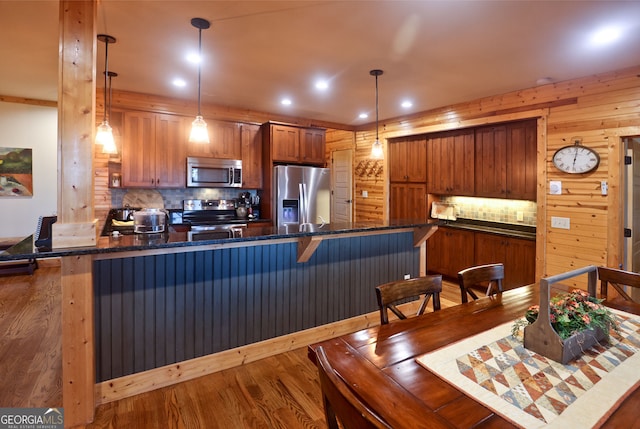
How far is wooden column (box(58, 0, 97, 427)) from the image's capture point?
1.96 metres

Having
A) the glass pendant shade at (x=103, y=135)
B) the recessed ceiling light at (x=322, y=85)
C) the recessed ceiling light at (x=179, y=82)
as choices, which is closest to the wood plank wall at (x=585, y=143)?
the recessed ceiling light at (x=322, y=85)

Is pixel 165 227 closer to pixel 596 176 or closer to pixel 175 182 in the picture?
pixel 175 182

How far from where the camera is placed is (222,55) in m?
3.25

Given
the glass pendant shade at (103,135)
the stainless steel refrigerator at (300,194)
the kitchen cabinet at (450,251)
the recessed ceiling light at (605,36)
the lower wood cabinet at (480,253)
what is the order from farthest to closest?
the stainless steel refrigerator at (300,194) < the kitchen cabinet at (450,251) < the lower wood cabinet at (480,253) < the glass pendant shade at (103,135) < the recessed ceiling light at (605,36)

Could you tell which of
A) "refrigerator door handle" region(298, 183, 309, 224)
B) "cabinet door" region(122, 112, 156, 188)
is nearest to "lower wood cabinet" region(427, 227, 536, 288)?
"refrigerator door handle" region(298, 183, 309, 224)

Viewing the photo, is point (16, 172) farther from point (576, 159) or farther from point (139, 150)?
point (576, 159)

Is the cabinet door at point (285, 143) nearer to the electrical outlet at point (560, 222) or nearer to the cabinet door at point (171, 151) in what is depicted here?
the cabinet door at point (171, 151)

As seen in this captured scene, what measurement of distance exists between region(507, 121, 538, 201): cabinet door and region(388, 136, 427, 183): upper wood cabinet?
54.1 inches

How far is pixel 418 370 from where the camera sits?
1.21m

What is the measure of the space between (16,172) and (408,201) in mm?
6399

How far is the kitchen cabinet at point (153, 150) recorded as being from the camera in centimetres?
471

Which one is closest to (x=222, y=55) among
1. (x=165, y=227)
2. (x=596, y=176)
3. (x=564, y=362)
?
(x=165, y=227)

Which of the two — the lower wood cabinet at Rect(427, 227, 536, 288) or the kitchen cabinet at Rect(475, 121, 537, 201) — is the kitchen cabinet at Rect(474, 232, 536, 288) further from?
the kitchen cabinet at Rect(475, 121, 537, 201)

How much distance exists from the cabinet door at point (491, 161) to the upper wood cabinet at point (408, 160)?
3.09ft
